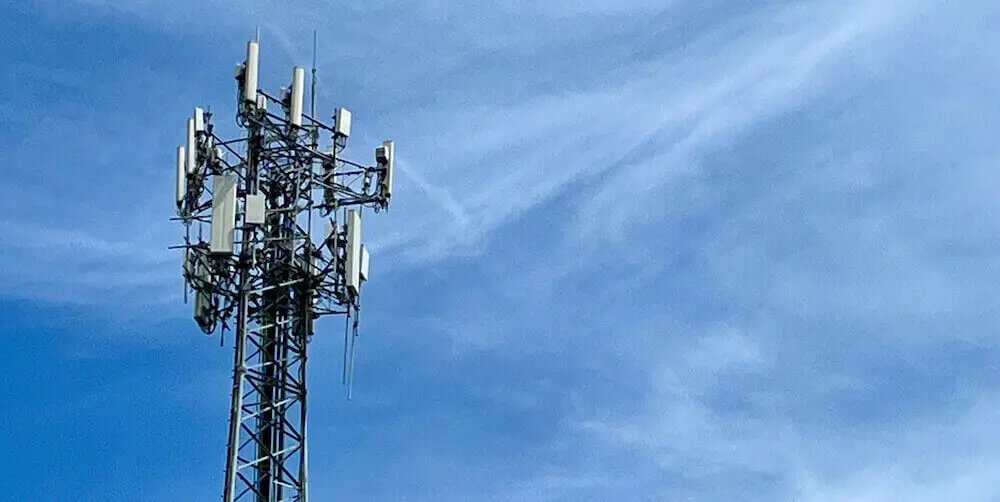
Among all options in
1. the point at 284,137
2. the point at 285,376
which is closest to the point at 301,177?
the point at 284,137

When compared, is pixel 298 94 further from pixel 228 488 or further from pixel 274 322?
pixel 228 488

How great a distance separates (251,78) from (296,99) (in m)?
1.48

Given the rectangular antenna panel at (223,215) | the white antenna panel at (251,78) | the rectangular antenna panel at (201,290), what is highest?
the white antenna panel at (251,78)

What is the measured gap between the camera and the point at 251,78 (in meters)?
58.8

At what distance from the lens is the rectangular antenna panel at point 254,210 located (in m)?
58.1

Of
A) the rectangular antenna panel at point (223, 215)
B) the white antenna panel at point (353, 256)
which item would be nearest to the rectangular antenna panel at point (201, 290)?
the rectangular antenna panel at point (223, 215)

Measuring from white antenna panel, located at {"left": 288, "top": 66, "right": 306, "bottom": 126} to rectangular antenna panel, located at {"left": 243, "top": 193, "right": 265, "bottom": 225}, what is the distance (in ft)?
8.12

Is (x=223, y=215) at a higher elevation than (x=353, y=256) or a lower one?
higher

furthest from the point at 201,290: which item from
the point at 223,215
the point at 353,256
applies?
the point at 353,256

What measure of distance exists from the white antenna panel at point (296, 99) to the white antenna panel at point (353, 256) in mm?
3090

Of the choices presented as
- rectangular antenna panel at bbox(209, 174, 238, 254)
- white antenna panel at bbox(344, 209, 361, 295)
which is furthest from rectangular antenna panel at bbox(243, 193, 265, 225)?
white antenna panel at bbox(344, 209, 361, 295)

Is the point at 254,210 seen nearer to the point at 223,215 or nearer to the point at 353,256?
the point at 223,215

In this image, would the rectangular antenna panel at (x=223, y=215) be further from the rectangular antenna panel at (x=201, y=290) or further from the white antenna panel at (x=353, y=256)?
the white antenna panel at (x=353, y=256)

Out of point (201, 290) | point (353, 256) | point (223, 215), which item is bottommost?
point (201, 290)
